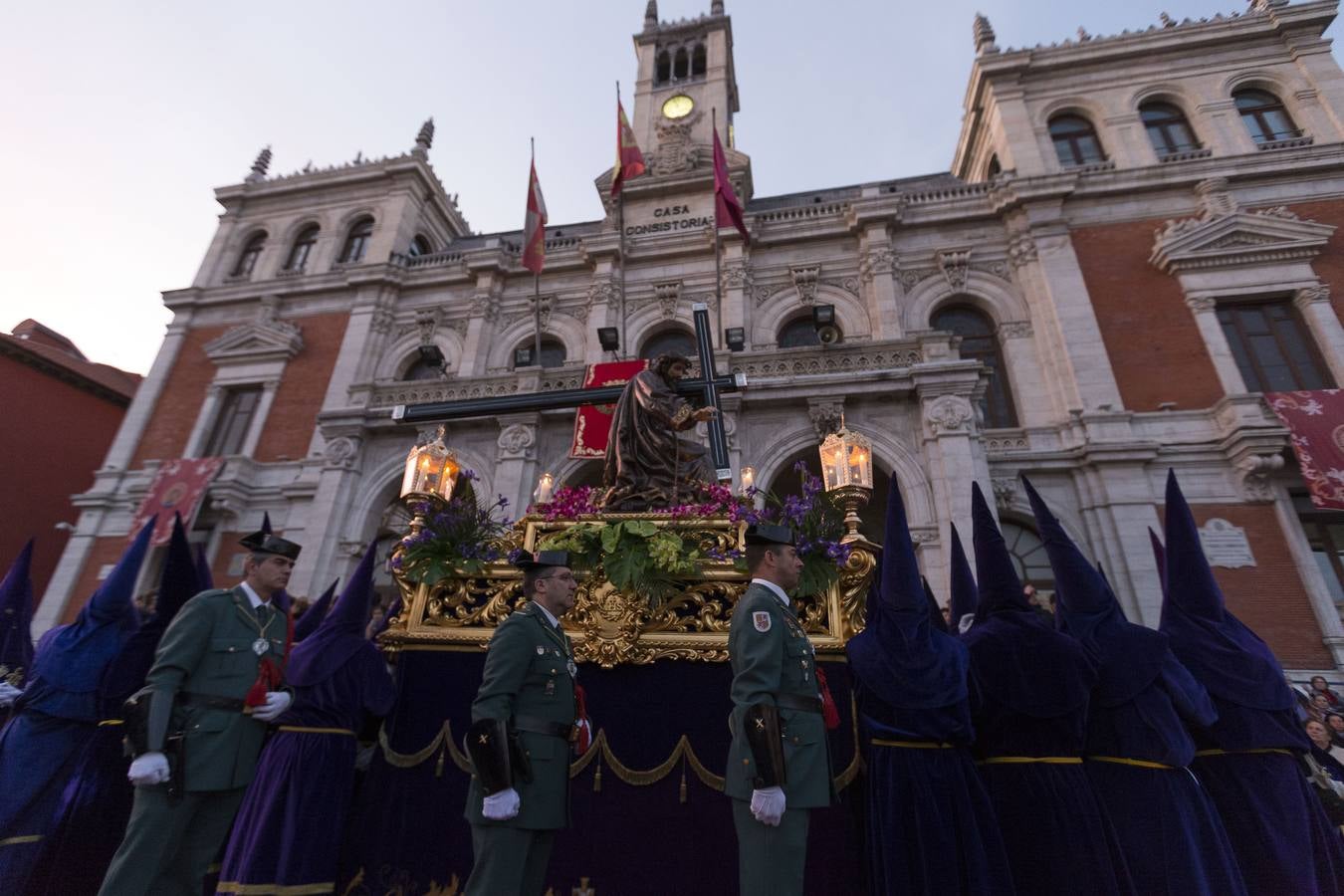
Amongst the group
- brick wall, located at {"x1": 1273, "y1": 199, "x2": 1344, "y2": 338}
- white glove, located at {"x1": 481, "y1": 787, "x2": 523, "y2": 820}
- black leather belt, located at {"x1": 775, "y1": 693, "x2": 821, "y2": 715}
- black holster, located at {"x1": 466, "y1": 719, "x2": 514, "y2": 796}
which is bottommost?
white glove, located at {"x1": 481, "y1": 787, "x2": 523, "y2": 820}

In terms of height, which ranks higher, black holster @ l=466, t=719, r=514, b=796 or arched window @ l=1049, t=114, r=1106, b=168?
arched window @ l=1049, t=114, r=1106, b=168

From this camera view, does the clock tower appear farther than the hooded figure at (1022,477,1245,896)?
Yes

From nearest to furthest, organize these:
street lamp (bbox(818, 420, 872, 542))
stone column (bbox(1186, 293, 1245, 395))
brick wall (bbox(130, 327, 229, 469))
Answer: street lamp (bbox(818, 420, 872, 542)) → stone column (bbox(1186, 293, 1245, 395)) → brick wall (bbox(130, 327, 229, 469))

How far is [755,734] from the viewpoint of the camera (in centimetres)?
262

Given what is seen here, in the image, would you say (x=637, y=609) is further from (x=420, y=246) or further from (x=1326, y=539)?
(x=420, y=246)

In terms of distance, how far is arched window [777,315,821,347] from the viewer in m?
15.3

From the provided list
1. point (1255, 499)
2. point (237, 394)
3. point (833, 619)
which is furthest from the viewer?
point (237, 394)

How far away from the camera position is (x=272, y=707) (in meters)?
3.40

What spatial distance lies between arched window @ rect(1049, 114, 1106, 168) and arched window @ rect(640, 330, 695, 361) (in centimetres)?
1096

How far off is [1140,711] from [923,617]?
1.34 m

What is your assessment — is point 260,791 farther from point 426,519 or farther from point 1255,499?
point 1255,499

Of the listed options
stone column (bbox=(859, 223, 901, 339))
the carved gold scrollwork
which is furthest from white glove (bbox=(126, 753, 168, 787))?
stone column (bbox=(859, 223, 901, 339))

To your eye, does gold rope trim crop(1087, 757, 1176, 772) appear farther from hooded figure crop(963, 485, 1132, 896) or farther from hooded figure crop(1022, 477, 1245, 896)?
hooded figure crop(963, 485, 1132, 896)

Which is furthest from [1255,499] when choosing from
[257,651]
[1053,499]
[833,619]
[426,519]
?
[257,651]
